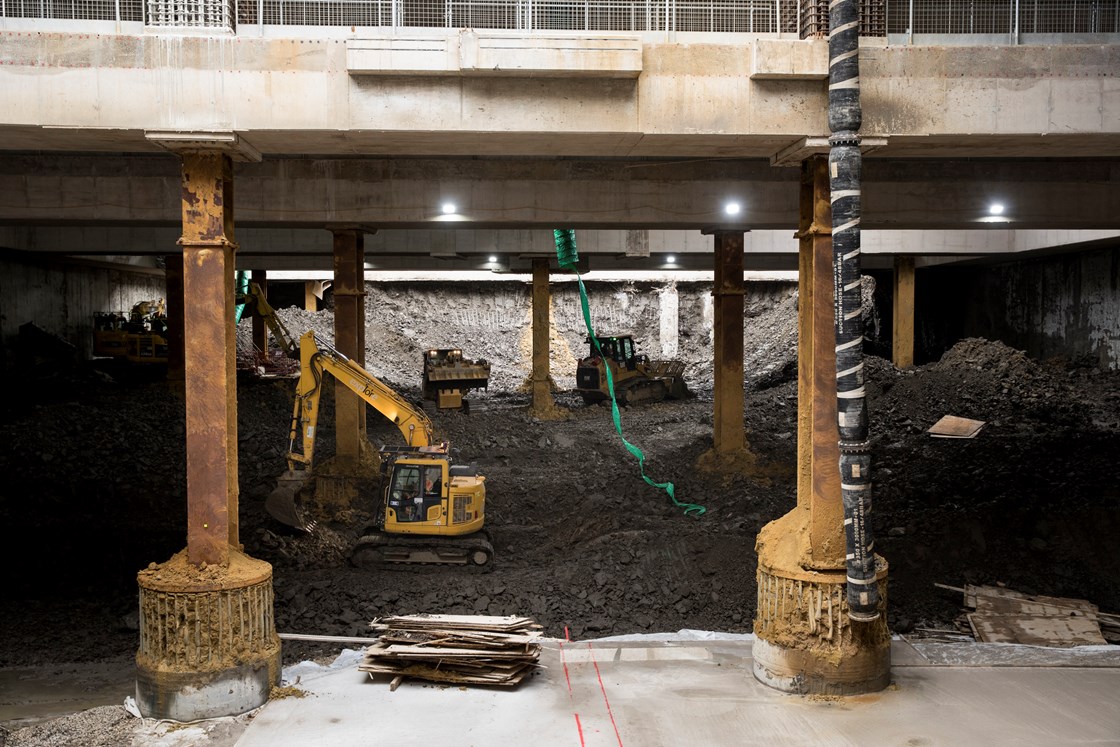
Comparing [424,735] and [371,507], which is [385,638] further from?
[371,507]

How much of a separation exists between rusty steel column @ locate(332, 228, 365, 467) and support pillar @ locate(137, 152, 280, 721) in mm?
10180

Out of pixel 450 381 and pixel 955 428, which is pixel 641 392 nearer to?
pixel 450 381

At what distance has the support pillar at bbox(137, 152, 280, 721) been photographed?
7.98 metres

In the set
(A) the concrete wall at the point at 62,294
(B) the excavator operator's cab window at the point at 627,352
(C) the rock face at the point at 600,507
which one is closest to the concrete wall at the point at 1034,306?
(C) the rock face at the point at 600,507

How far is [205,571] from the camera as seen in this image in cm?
811

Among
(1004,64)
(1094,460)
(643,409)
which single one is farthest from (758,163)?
(643,409)

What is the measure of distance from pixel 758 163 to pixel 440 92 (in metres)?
8.14

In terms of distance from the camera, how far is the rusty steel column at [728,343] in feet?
64.0

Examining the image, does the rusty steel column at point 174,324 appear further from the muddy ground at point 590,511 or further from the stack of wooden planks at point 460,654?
the stack of wooden planks at point 460,654

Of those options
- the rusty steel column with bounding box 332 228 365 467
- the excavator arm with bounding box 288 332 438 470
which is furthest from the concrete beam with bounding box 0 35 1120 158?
the rusty steel column with bounding box 332 228 365 467

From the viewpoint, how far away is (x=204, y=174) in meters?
8.13

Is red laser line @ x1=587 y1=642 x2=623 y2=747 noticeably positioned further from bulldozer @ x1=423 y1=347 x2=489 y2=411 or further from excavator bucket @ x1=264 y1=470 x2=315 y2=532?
bulldozer @ x1=423 y1=347 x2=489 y2=411

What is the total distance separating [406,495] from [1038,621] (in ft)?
30.4

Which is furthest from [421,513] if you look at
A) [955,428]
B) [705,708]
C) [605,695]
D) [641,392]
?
[641,392]
